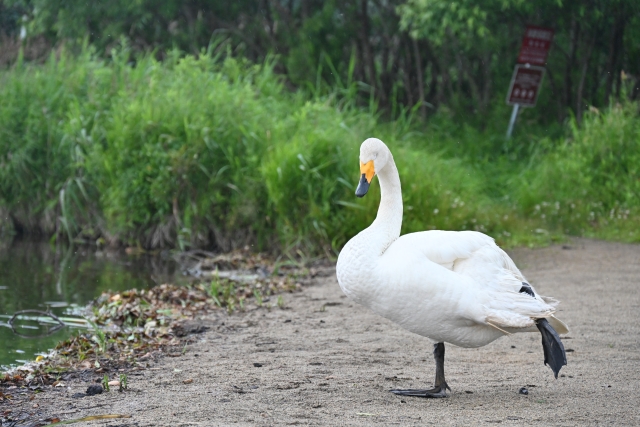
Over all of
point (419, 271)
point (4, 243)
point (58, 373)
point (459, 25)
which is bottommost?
point (4, 243)

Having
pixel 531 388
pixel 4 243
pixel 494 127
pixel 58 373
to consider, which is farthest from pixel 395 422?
pixel 494 127

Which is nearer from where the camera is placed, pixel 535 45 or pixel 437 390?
pixel 437 390

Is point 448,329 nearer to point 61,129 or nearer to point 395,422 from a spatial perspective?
point 395,422

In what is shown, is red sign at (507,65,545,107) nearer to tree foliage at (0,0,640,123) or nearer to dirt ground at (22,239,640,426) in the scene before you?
tree foliage at (0,0,640,123)

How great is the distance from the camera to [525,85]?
14.4 metres

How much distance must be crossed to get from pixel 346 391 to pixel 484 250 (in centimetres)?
104

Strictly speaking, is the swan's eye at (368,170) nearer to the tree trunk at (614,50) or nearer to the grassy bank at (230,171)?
the grassy bank at (230,171)

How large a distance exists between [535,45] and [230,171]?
5.98 meters

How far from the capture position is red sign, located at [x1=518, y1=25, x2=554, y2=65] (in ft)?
46.4

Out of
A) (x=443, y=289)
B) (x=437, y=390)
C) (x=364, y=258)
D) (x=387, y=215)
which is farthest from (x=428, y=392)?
(x=387, y=215)

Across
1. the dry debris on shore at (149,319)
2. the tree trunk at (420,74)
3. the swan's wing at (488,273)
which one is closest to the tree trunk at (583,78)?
the tree trunk at (420,74)

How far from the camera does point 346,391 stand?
15.1ft

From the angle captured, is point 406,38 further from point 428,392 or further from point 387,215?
point 428,392

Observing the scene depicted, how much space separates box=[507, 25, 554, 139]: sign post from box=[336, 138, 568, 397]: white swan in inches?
403
